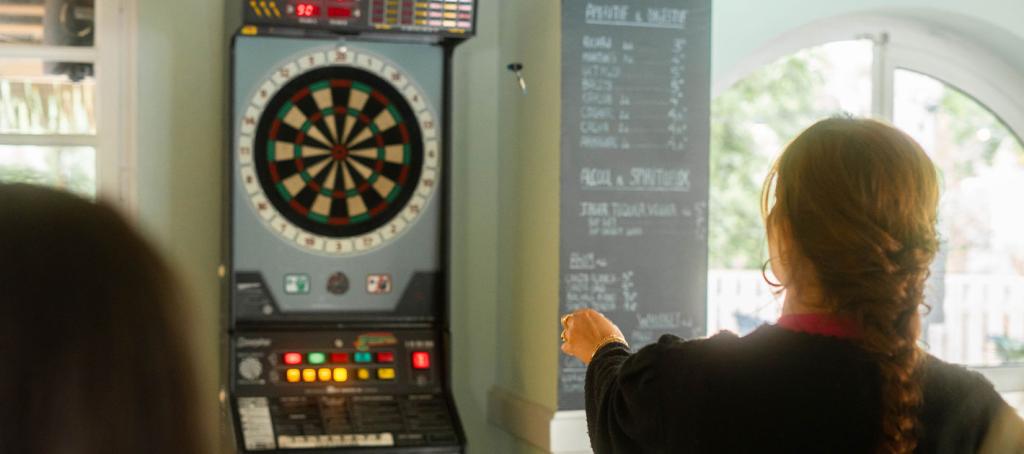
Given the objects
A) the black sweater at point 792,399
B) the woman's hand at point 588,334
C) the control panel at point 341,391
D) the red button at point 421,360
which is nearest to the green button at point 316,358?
the control panel at point 341,391

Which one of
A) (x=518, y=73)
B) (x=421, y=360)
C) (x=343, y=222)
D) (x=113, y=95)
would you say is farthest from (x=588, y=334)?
(x=113, y=95)

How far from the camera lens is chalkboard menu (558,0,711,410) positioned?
3672 mm

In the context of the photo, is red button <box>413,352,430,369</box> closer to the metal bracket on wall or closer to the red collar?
the metal bracket on wall

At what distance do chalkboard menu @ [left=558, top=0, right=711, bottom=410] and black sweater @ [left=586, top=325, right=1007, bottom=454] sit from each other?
1764 mm

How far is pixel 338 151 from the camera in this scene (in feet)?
12.0

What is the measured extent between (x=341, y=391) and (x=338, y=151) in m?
0.65

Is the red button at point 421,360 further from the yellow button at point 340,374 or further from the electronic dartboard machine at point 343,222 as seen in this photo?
the yellow button at point 340,374

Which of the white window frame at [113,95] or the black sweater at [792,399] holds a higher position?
the white window frame at [113,95]

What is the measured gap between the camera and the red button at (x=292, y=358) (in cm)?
355

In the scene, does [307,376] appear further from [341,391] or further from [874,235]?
[874,235]

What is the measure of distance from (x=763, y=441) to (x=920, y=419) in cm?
21

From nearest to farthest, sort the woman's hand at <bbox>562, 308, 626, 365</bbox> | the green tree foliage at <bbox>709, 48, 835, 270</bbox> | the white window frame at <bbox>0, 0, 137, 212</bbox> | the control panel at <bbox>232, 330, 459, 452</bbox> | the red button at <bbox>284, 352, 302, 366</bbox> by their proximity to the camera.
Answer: the woman's hand at <bbox>562, 308, 626, 365</bbox> → the control panel at <bbox>232, 330, 459, 452</bbox> → the red button at <bbox>284, 352, 302, 366</bbox> → the white window frame at <bbox>0, 0, 137, 212</bbox> → the green tree foliage at <bbox>709, 48, 835, 270</bbox>

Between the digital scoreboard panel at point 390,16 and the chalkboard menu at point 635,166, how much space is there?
0.30m

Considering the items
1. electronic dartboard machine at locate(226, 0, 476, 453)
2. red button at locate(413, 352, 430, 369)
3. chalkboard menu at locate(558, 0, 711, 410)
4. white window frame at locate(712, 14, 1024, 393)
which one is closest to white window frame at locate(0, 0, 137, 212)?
electronic dartboard machine at locate(226, 0, 476, 453)
